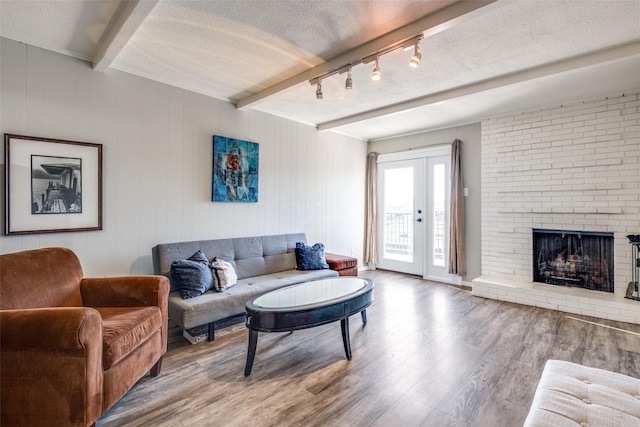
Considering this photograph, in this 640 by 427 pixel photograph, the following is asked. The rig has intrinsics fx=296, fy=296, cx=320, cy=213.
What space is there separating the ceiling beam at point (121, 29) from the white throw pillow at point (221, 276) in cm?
201

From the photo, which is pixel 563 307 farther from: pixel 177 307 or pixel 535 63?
pixel 177 307

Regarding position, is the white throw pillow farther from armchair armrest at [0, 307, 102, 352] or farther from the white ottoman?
the white ottoman

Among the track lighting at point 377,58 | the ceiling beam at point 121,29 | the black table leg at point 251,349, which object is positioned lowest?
the black table leg at point 251,349

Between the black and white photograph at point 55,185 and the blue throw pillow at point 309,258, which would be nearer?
the black and white photograph at point 55,185

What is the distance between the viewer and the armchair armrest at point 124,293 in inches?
84.8

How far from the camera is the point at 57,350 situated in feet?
4.68

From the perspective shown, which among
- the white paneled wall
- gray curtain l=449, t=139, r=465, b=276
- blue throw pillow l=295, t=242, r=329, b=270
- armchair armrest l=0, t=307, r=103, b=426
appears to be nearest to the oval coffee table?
Answer: armchair armrest l=0, t=307, r=103, b=426

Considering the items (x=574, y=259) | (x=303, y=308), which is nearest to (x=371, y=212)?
(x=574, y=259)

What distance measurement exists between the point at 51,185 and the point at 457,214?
4862 millimetres

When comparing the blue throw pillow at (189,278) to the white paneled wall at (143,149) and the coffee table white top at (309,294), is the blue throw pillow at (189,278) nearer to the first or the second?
the white paneled wall at (143,149)

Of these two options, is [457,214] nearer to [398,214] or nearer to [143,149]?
[398,214]

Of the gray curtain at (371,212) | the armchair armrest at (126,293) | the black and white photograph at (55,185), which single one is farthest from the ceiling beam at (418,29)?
the gray curtain at (371,212)

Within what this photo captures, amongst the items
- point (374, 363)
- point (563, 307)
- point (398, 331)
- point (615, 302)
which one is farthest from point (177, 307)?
point (615, 302)

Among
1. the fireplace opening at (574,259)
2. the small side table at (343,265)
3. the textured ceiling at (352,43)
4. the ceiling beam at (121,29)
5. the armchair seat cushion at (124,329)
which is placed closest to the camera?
the armchair seat cushion at (124,329)
